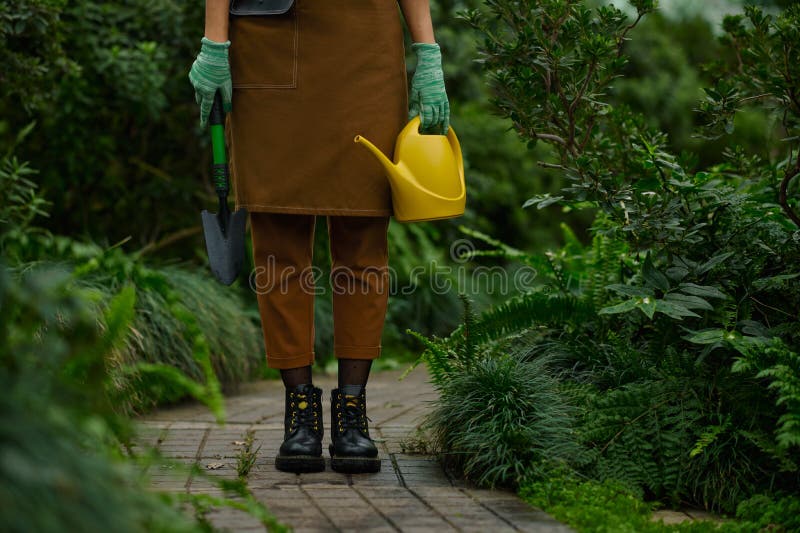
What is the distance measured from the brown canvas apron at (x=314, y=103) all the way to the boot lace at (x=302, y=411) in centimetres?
55

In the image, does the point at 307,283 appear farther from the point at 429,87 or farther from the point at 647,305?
the point at 647,305

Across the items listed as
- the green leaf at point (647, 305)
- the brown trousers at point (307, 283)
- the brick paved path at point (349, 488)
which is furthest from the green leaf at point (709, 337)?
the brown trousers at point (307, 283)

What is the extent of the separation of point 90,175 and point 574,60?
298 cm

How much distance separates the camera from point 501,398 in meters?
2.63

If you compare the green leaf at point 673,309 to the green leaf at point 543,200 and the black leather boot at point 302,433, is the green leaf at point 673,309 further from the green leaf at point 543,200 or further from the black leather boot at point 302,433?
the black leather boot at point 302,433

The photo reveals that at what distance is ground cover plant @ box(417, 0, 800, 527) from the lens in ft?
8.02

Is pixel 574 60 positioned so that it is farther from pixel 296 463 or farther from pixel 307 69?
pixel 296 463

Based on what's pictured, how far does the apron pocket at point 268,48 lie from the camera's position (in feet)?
8.70

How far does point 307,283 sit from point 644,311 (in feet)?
3.19

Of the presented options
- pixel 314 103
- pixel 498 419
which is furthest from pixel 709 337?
pixel 314 103

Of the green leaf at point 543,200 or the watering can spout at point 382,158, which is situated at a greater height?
the watering can spout at point 382,158

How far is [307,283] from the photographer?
9.20ft

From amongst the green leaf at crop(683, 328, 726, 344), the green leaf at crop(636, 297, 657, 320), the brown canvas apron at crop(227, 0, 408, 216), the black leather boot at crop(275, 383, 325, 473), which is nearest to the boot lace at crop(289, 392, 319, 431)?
the black leather boot at crop(275, 383, 325, 473)

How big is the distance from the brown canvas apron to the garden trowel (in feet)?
0.20
